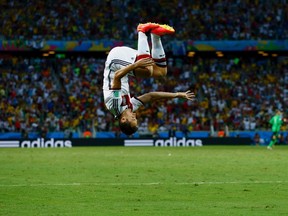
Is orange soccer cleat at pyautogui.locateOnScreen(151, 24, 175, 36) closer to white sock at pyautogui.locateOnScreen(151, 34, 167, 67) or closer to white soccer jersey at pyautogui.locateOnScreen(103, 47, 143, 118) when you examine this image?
white sock at pyautogui.locateOnScreen(151, 34, 167, 67)

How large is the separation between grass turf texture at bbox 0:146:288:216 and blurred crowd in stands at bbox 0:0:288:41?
2358 centimetres

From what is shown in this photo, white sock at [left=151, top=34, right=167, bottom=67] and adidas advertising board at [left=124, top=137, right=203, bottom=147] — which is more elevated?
white sock at [left=151, top=34, right=167, bottom=67]

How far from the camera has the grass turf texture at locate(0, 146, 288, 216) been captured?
13469 millimetres

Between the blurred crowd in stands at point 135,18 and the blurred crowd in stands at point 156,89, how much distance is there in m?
2.84

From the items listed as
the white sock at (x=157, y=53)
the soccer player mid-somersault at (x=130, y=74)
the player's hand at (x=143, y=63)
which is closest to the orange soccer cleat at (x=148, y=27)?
the soccer player mid-somersault at (x=130, y=74)

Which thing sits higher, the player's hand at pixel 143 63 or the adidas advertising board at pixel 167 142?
the player's hand at pixel 143 63

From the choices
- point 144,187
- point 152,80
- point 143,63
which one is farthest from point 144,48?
point 152,80

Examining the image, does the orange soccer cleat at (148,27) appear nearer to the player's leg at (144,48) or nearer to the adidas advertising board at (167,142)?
the player's leg at (144,48)

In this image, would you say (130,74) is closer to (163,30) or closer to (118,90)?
(118,90)

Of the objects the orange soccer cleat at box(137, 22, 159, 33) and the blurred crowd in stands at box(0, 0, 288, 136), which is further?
the blurred crowd in stands at box(0, 0, 288, 136)

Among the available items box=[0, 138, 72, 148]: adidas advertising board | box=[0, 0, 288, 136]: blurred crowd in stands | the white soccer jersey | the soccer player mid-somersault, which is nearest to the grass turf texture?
the soccer player mid-somersault

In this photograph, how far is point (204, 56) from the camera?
5369 centimetres

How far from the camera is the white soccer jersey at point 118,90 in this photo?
14.6 m

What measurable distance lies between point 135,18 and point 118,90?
36.9 metres
